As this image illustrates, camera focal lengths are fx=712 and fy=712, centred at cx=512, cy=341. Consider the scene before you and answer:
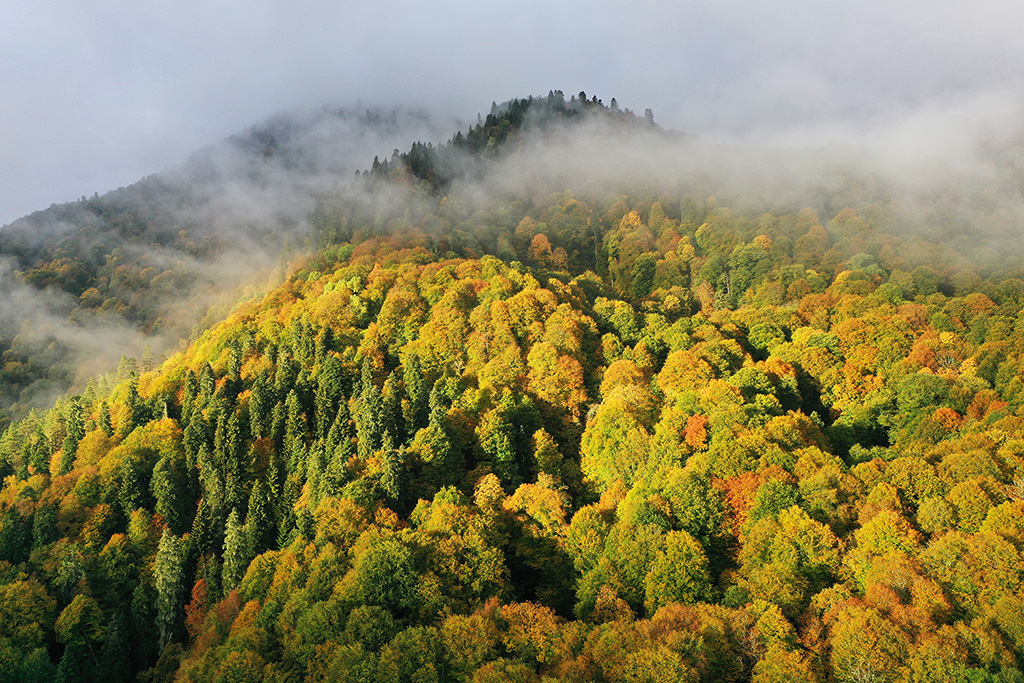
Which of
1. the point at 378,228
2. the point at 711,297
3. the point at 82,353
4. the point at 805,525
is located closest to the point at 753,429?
the point at 805,525

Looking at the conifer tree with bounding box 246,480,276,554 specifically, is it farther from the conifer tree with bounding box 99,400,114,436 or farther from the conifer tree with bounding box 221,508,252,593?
the conifer tree with bounding box 99,400,114,436

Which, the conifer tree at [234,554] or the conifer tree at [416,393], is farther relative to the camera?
the conifer tree at [416,393]

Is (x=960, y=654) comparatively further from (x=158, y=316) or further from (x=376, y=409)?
(x=158, y=316)

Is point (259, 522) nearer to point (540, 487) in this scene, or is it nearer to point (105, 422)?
point (540, 487)

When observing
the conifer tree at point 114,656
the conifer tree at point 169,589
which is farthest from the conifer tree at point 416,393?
the conifer tree at point 114,656

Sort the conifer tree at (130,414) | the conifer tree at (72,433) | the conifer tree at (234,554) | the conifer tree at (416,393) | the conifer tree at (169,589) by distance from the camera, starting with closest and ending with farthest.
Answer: the conifer tree at (169,589)
the conifer tree at (234,554)
the conifer tree at (416,393)
the conifer tree at (72,433)
the conifer tree at (130,414)

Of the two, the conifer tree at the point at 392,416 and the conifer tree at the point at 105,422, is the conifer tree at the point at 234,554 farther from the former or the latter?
the conifer tree at the point at 105,422

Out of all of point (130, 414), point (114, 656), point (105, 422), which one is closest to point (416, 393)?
point (130, 414)

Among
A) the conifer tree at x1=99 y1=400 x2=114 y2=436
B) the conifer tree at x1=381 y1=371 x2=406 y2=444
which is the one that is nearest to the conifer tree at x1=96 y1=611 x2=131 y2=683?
the conifer tree at x1=381 y1=371 x2=406 y2=444
